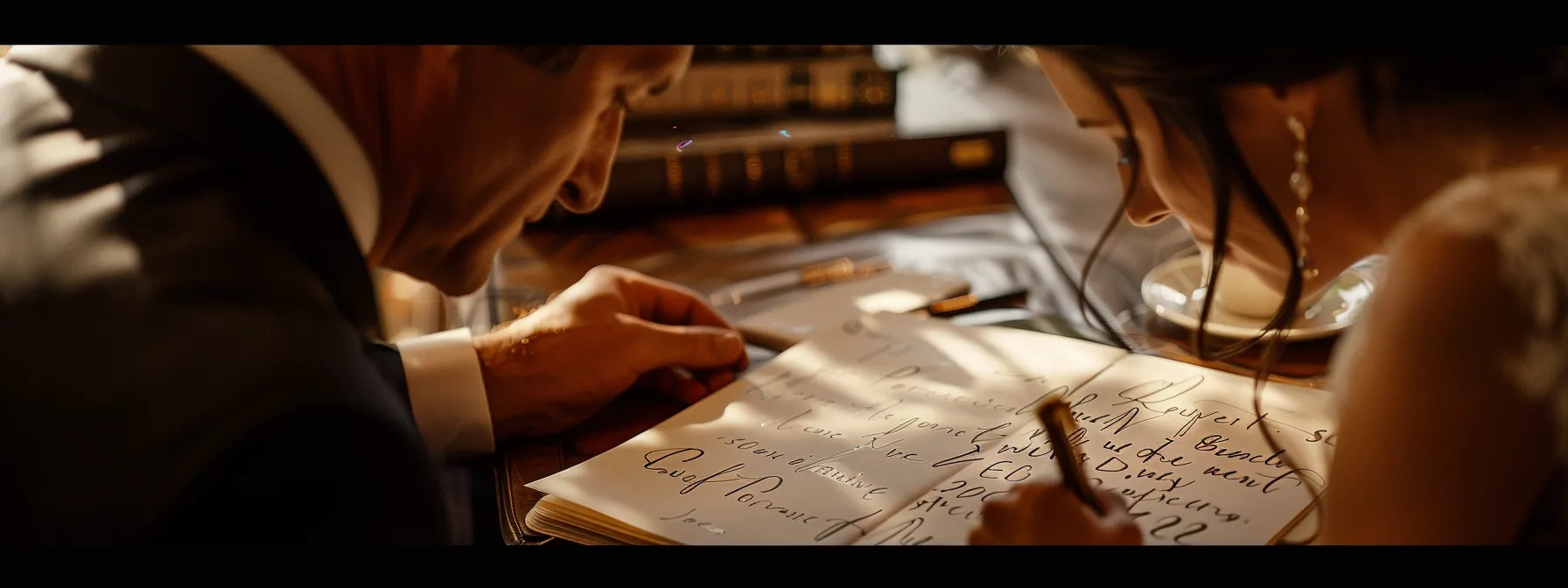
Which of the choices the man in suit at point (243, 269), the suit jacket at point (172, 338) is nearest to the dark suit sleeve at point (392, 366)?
the man in suit at point (243, 269)

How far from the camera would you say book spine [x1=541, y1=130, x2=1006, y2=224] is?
51.6 inches

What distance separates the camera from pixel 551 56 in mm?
695

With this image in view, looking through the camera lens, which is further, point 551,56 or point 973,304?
point 973,304

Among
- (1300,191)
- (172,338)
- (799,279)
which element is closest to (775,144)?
(799,279)

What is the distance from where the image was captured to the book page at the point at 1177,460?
62 centimetres

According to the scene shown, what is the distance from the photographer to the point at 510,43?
0.66 meters

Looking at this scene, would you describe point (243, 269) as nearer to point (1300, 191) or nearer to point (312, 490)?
point (312, 490)

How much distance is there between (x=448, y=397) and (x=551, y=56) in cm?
28

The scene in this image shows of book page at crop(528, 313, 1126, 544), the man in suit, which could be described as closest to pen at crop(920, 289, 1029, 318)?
book page at crop(528, 313, 1126, 544)

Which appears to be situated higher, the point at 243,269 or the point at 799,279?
the point at 243,269

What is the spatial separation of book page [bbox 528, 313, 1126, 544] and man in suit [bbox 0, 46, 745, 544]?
0.12 m

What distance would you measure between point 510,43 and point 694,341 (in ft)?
0.98

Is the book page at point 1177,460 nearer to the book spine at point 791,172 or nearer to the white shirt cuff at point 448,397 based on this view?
the white shirt cuff at point 448,397

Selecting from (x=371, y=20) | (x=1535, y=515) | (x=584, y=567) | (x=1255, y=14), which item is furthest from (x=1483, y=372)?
(x=371, y=20)
